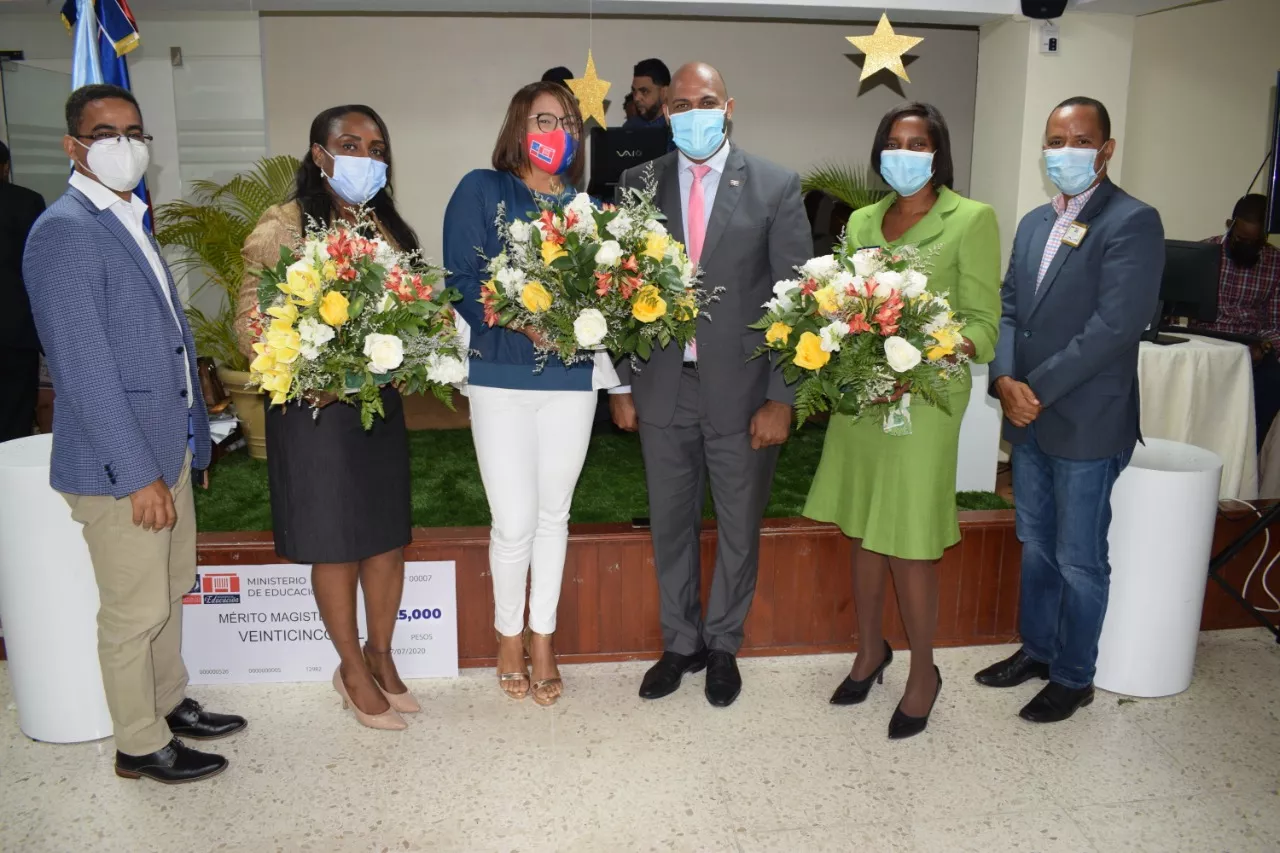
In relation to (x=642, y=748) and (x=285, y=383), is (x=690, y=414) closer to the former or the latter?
(x=642, y=748)

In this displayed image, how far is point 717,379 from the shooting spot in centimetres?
316

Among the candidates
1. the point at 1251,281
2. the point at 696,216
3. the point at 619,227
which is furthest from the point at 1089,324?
the point at 1251,281

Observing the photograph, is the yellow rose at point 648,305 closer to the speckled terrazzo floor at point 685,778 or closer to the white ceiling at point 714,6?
the speckled terrazzo floor at point 685,778

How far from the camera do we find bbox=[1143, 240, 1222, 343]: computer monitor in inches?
194

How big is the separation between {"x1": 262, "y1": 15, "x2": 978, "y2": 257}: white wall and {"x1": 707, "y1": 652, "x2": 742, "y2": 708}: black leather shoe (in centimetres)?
501

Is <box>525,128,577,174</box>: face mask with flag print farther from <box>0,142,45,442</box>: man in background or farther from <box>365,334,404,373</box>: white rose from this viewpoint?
<box>0,142,45,442</box>: man in background

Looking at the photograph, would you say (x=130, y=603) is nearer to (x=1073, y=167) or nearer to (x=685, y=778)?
(x=685, y=778)

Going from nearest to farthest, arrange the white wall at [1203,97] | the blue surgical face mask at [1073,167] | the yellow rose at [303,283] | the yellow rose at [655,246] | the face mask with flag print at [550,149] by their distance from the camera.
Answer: the yellow rose at [303,283] → the yellow rose at [655,246] → the face mask with flag print at [550,149] → the blue surgical face mask at [1073,167] → the white wall at [1203,97]

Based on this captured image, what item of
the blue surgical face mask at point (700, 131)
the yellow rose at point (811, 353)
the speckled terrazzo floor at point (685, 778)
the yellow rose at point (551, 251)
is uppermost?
the blue surgical face mask at point (700, 131)

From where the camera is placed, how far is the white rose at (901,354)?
268cm

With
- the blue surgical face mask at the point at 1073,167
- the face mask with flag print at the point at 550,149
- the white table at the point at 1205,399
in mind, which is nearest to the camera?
the face mask with flag print at the point at 550,149

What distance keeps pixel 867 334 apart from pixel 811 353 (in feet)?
0.51

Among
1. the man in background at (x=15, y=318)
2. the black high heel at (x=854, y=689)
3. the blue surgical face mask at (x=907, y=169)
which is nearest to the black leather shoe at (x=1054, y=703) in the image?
the black high heel at (x=854, y=689)

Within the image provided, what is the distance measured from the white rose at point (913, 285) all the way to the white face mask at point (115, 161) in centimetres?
200
